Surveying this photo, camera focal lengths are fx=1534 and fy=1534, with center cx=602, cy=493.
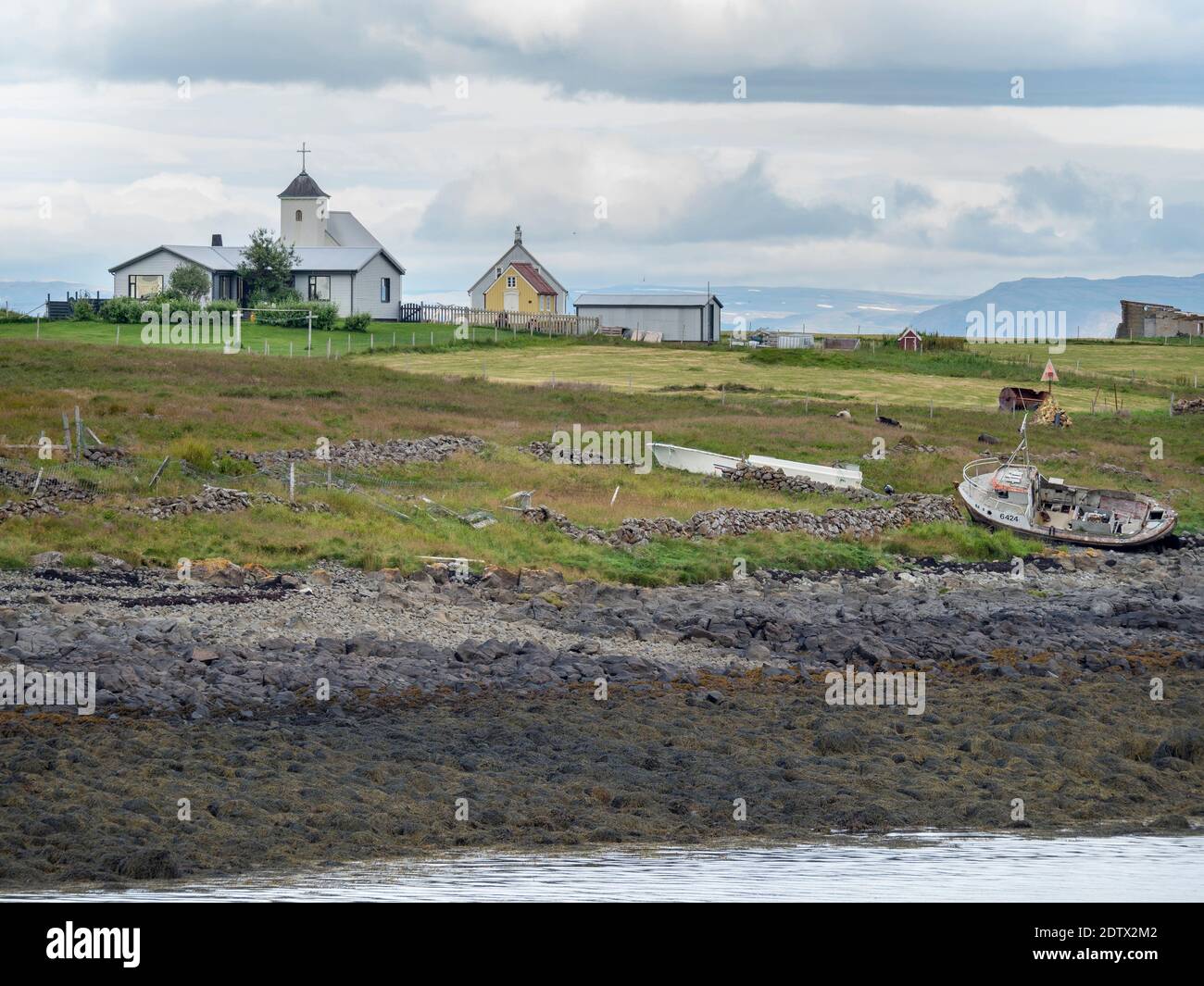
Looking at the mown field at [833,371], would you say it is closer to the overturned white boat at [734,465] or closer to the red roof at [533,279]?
the red roof at [533,279]

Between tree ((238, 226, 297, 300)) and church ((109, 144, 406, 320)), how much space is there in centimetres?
85

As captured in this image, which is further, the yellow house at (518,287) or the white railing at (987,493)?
the yellow house at (518,287)

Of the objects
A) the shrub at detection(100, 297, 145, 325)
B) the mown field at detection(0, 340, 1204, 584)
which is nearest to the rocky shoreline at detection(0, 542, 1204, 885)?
the mown field at detection(0, 340, 1204, 584)

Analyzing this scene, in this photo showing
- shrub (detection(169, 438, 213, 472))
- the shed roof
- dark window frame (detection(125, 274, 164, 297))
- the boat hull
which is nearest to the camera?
shrub (detection(169, 438, 213, 472))

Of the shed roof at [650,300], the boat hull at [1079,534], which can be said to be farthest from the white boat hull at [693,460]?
the shed roof at [650,300]

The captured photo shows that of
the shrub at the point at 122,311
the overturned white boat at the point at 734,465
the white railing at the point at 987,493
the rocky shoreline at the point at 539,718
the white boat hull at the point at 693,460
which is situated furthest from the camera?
the shrub at the point at 122,311

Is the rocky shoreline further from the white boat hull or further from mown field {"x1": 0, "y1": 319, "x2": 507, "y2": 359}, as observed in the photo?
mown field {"x1": 0, "y1": 319, "x2": 507, "y2": 359}

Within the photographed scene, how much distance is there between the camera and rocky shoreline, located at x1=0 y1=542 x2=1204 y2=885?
15.3m

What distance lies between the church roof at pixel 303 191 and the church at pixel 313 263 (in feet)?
0.19

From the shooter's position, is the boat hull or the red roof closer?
the boat hull

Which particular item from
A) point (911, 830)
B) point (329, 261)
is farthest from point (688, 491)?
point (329, 261)

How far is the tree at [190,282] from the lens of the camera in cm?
8469

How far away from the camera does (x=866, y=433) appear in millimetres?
51594

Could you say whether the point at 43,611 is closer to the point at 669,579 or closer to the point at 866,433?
the point at 669,579
